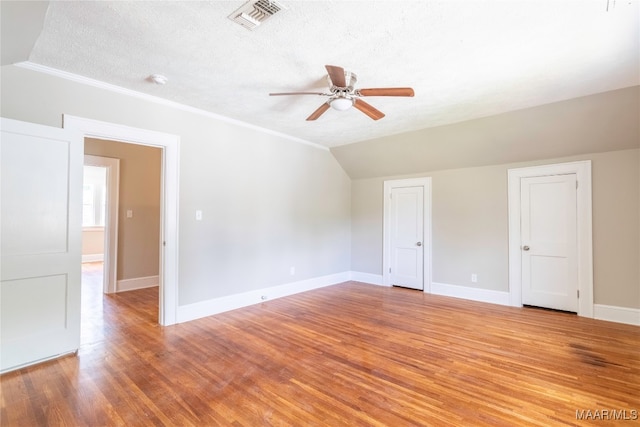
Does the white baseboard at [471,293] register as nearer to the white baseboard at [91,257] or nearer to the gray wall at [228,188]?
the gray wall at [228,188]

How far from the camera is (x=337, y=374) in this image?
2.50 m

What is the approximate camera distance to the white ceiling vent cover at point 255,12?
193cm

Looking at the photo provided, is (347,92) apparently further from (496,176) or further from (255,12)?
Result: (496,176)

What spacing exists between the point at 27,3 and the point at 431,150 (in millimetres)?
4747

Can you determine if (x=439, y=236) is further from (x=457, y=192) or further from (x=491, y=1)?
(x=491, y=1)

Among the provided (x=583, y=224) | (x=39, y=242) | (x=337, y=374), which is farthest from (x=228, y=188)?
(x=583, y=224)

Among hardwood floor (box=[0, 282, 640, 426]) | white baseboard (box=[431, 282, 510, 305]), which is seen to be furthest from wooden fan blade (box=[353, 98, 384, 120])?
white baseboard (box=[431, 282, 510, 305])

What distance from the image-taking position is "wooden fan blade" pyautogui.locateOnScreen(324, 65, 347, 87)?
2268 mm

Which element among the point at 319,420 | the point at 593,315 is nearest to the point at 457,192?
the point at 593,315

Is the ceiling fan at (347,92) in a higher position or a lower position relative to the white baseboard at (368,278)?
A: higher

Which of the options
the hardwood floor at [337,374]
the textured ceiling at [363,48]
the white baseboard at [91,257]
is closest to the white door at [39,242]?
the hardwood floor at [337,374]

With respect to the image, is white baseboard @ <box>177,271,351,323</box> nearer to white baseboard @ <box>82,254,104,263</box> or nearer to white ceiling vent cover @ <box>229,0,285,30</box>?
white ceiling vent cover @ <box>229,0,285,30</box>

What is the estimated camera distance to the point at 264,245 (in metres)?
4.75

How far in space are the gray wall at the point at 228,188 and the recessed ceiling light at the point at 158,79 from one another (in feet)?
1.68
